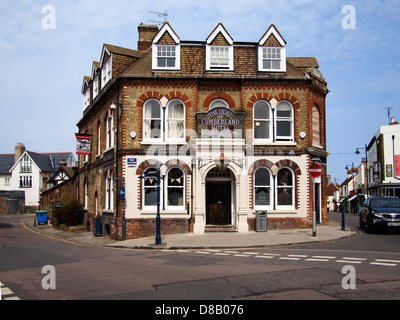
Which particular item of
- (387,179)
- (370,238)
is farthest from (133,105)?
(387,179)

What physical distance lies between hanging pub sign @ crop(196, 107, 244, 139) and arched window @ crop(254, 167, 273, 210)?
238 centimetres

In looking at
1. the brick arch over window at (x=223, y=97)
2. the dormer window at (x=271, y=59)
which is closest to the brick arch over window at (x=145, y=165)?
the brick arch over window at (x=223, y=97)

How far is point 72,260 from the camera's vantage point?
12.9m

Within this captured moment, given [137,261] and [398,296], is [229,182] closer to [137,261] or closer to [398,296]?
[137,261]

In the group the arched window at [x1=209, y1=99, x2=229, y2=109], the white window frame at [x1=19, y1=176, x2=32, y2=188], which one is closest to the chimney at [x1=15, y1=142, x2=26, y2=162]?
the white window frame at [x1=19, y1=176, x2=32, y2=188]

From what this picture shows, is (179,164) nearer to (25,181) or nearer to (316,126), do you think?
(316,126)

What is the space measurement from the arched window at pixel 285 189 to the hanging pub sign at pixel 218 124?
10.8ft

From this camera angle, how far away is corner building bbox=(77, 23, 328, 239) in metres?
20.0

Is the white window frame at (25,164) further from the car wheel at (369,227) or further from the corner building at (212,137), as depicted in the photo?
the car wheel at (369,227)

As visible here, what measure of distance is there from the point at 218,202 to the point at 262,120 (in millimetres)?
4953

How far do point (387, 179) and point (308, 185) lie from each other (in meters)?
31.8

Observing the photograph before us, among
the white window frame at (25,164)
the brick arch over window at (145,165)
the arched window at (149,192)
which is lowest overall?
the arched window at (149,192)

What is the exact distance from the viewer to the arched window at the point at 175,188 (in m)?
20.4

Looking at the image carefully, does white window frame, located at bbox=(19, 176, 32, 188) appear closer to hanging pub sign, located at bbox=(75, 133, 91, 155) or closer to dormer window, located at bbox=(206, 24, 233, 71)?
hanging pub sign, located at bbox=(75, 133, 91, 155)
